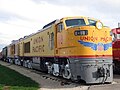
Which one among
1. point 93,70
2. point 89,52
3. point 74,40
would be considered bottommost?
point 93,70

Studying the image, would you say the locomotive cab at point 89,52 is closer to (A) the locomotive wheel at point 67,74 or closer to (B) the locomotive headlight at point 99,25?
(B) the locomotive headlight at point 99,25

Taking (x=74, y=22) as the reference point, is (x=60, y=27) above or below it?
below

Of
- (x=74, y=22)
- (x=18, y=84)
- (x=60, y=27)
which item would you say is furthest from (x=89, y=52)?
(x=18, y=84)

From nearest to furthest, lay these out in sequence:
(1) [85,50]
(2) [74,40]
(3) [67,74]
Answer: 1. (1) [85,50]
2. (2) [74,40]
3. (3) [67,74]

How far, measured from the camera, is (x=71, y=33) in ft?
47.7

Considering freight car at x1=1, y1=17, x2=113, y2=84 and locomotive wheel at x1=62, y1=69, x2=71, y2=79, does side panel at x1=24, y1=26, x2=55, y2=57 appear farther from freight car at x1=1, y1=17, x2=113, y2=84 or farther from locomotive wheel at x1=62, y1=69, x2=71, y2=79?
locomotive wheel at x1=62, y1=69, x2=71, y2=79

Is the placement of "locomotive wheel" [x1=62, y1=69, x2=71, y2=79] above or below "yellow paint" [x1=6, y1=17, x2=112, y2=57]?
below

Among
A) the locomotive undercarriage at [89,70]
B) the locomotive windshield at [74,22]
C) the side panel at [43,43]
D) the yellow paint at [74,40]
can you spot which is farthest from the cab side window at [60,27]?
the locomotive undercarriage at [89,70]

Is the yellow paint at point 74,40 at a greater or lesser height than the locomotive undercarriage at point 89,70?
greater

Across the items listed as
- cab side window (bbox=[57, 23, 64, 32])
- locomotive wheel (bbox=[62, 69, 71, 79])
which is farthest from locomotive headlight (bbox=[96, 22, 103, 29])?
locomotive wheel (bbox=[62, 69, 71, 79])

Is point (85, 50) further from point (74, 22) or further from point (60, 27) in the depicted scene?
point (60, 27)

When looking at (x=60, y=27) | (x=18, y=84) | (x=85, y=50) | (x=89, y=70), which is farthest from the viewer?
(x=60, y=27)

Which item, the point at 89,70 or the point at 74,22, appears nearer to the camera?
the point at 89,70

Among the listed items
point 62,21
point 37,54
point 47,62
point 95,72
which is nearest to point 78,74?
point 95,72
